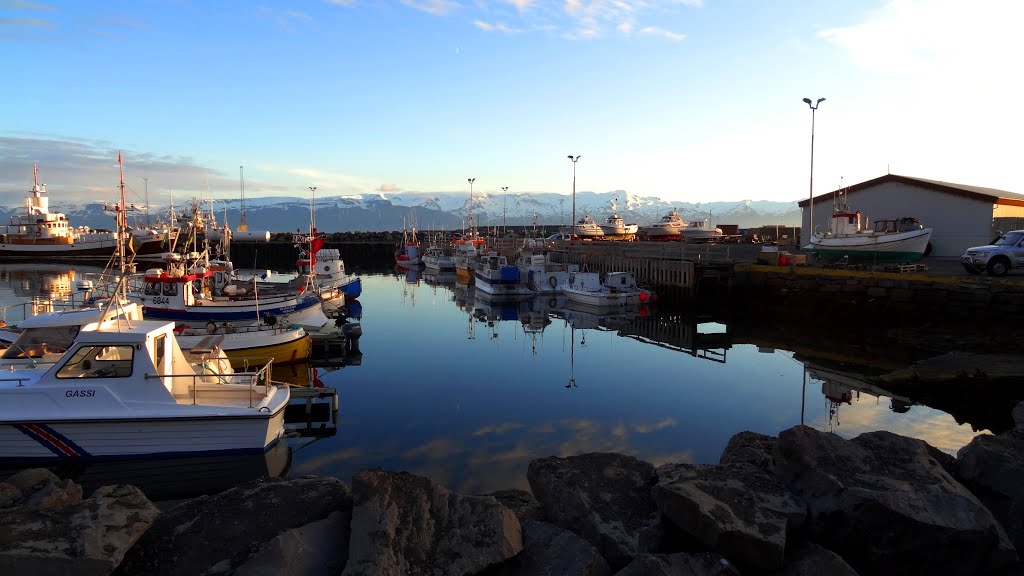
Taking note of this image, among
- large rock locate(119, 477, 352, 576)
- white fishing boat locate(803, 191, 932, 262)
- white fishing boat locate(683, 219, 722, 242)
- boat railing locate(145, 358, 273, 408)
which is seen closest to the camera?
large rock locate(119, 477, 352, 576)

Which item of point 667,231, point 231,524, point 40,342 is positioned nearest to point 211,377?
point 40,342

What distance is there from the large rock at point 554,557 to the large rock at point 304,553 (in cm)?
122

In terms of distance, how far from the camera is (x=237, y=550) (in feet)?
16.4

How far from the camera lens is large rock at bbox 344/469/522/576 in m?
4.57

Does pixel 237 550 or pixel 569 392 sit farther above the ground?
pixel 237 550

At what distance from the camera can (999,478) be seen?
669 centimetres

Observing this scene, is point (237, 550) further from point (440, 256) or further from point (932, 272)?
point (440, 256)

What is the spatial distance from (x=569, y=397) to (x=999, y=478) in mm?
11033

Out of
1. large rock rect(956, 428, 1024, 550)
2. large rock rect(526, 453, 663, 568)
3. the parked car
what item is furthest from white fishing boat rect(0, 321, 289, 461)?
the parked car

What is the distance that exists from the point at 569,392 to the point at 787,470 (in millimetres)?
11479

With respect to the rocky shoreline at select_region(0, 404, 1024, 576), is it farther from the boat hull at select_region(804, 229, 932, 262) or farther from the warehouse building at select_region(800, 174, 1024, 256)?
the warehouse building at select_region(800, 174, 1024, 256)

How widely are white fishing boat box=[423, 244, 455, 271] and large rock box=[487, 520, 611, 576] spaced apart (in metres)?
56.4

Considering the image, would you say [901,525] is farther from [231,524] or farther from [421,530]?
[231,524]

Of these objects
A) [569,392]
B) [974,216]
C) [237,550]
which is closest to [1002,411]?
[569,392]
